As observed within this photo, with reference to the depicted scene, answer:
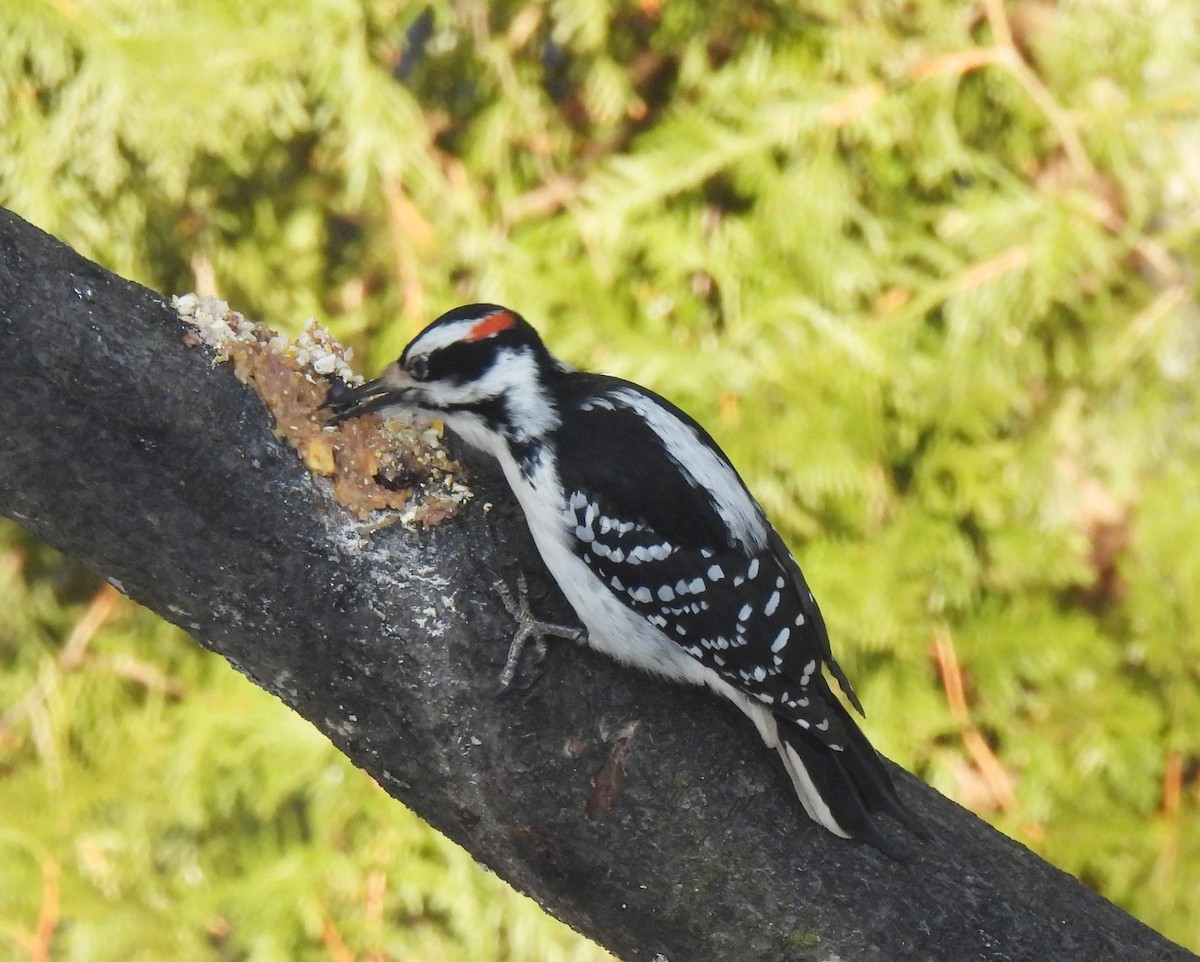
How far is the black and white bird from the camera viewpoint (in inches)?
57.4

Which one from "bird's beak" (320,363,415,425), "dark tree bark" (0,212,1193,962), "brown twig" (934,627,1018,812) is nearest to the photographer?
"dark tree bark" (0,212,1193,962)

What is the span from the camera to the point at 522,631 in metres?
1.38

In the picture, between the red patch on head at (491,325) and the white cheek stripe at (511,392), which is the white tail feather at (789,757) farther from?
the red patch on head at (491,325)

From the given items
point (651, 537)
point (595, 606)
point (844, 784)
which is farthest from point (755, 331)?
point (844, 784)

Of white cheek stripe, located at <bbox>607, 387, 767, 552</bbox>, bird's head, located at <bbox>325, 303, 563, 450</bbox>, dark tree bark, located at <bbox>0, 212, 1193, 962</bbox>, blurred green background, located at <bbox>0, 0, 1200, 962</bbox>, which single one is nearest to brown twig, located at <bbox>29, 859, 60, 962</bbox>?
blurred green background, located at <bbox>0, 0, 1200, 962</bbox>

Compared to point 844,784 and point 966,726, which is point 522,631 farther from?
point 966,726

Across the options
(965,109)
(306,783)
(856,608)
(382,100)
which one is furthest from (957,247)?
(306,783)

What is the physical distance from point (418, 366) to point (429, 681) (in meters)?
0.49

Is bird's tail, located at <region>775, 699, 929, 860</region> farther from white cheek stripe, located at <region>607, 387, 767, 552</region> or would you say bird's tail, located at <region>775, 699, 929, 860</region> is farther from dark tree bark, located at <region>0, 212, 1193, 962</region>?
white cheek stripe, located at <region>607, 387, 767, 552</region>

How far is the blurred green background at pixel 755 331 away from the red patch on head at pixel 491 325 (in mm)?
905

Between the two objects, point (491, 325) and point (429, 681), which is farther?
point (491, 325)

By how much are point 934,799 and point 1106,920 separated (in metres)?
0.25

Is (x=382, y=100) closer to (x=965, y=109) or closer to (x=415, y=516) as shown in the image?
(x=965, y=109)

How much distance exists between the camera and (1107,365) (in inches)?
106
